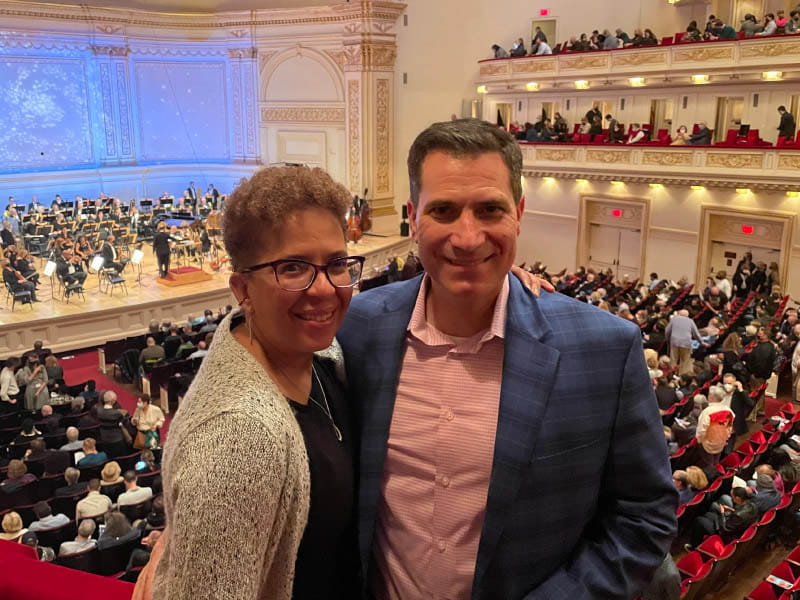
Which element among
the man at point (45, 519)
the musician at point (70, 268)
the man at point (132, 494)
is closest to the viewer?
the man at point (45, 519)

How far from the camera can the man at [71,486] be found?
312 inches

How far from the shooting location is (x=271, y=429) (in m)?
1.79

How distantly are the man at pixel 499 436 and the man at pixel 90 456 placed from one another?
7364 millimetres

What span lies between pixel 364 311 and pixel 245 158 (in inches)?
985

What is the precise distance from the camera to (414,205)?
2.27m

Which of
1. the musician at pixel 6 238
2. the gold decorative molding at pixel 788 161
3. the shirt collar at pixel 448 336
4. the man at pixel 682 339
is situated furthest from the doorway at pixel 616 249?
the shirt collar at pixel 448 336

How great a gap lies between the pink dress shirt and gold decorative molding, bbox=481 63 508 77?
22.1m

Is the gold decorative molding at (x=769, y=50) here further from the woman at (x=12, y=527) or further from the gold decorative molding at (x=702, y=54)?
the woman at (x=12, y=527)

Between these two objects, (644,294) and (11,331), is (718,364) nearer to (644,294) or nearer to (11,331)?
(644,294)

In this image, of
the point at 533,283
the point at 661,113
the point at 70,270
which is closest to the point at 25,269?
the point at 70,270

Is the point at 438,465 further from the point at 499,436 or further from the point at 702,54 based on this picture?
the point at 702,54

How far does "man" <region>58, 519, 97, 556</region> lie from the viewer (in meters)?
6.70

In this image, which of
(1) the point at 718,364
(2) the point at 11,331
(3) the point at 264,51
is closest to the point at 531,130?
(3) the point at 264,51

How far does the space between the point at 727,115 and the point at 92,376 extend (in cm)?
1664
